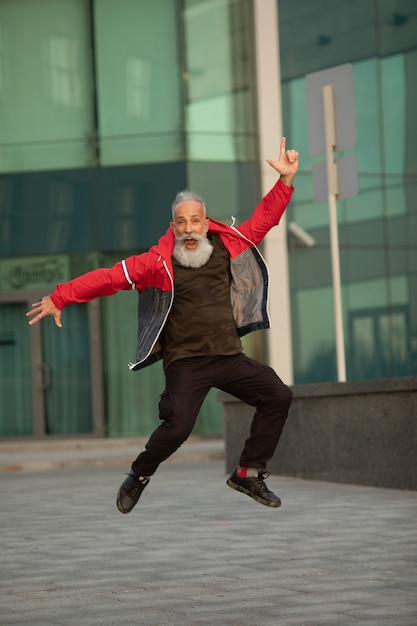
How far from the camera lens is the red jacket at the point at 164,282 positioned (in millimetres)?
7195

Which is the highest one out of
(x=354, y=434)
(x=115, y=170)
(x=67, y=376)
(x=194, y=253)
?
(x=115, y=170)

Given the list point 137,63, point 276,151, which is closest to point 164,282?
point 276,151

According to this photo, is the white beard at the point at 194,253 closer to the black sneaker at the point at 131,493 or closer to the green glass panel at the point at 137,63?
the black sneaker at the point at 131,493

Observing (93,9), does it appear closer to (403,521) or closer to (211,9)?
(211,9)

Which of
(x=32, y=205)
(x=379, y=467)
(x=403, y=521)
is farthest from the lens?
(x=32, y=205)

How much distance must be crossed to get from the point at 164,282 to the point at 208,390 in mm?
659

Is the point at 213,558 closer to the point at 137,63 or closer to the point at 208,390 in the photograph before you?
the point at 208,390

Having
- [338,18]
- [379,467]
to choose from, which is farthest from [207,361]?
[338,18]

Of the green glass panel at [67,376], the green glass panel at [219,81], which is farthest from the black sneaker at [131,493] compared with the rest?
the green glass panel at [67,376]

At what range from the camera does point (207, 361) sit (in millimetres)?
7309

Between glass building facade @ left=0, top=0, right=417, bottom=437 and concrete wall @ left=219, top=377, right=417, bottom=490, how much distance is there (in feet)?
37.9

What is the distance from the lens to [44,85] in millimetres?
25219

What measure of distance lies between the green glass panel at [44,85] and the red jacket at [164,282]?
17.7 meters

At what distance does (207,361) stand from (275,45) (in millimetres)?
19054
